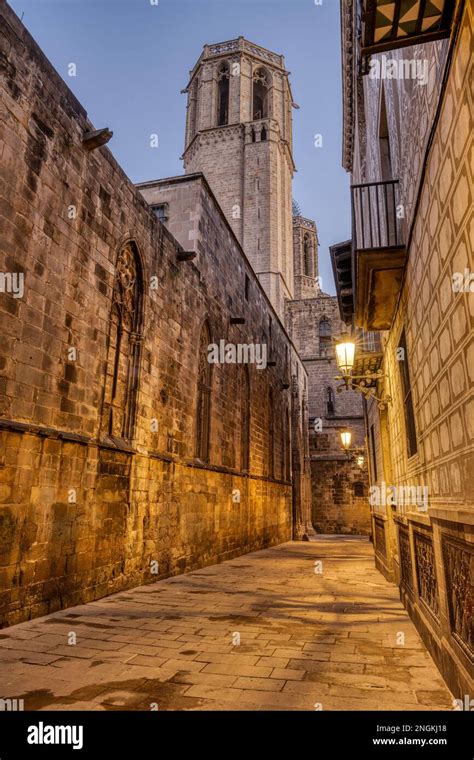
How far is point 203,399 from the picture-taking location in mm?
11516

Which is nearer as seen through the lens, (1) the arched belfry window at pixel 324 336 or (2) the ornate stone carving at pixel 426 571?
(2) the ornate stone carving at pixel 426 571

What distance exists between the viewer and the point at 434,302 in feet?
11.5

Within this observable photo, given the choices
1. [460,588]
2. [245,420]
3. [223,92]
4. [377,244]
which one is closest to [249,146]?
[223,92]

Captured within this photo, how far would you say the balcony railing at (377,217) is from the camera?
18.0 feet

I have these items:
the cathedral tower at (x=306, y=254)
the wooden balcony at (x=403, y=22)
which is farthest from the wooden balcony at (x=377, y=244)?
the cathedral tower at (x=306, y=254)

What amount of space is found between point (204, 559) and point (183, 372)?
437 centimetres

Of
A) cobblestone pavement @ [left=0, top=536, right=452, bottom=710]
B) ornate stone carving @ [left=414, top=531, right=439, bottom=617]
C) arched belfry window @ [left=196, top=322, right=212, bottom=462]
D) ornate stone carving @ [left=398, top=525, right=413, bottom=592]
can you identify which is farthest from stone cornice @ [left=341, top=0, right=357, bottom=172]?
cobblestone pavement @ [left=0, top=536, right=452, bottom=710]

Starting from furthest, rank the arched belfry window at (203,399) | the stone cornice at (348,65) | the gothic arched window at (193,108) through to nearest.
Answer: the gothic arched window at (193,108) → the stone cornice at (348,65) → the arched belfry window at (203,399)

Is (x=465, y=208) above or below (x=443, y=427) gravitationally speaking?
above

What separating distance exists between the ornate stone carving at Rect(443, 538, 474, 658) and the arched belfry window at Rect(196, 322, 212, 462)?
807 centimetres

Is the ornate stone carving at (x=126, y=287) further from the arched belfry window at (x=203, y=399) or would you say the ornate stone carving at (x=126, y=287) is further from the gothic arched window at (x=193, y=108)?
the gothic arched window at (x=193, y=108)

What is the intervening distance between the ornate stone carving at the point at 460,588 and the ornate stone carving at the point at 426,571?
640 millimetres
